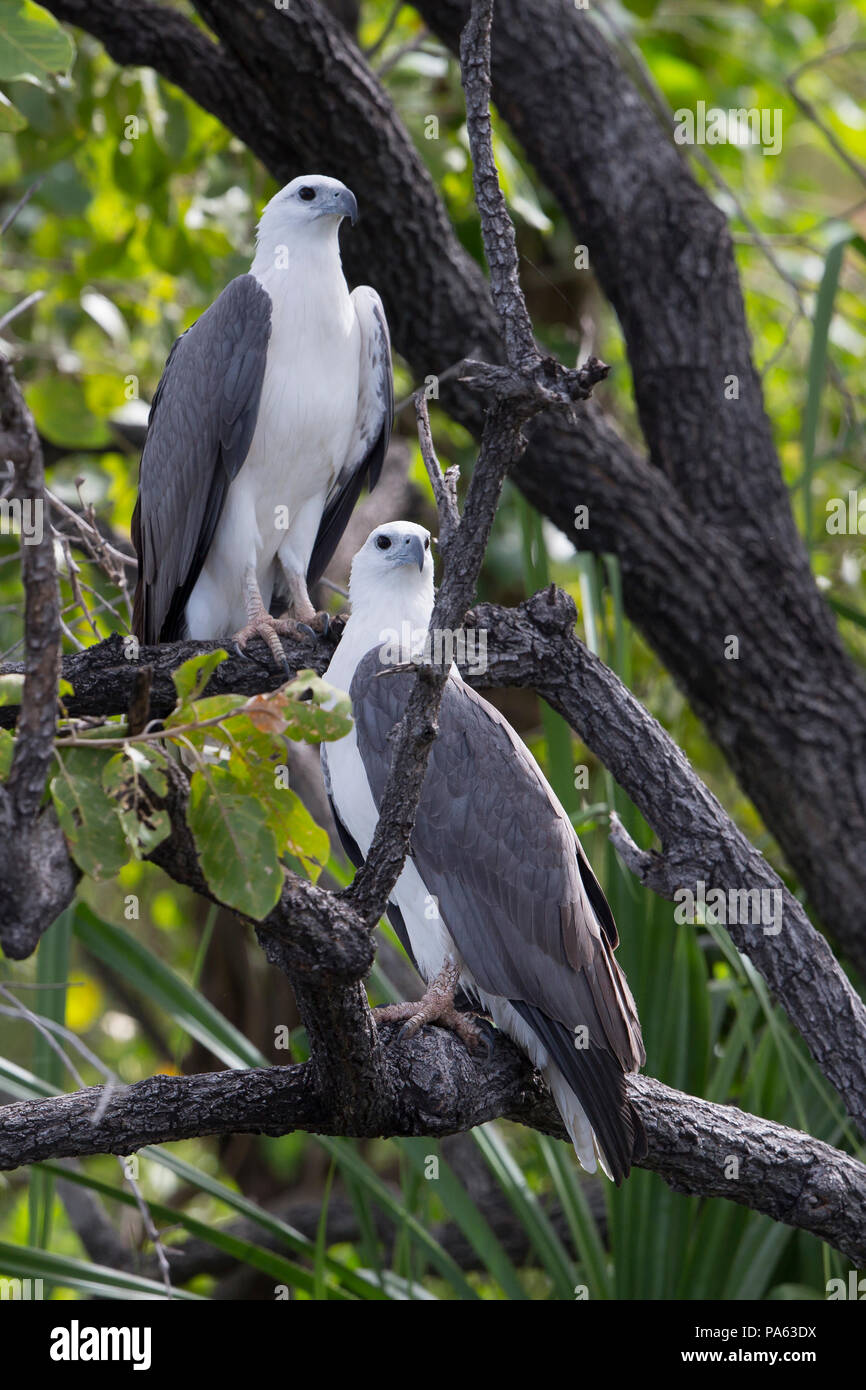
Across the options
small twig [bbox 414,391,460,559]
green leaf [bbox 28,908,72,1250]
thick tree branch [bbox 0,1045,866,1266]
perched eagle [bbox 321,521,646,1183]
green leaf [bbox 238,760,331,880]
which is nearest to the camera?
green leaf [bbox 238,760,331,880]

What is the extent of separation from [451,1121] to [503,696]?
11.4 feet

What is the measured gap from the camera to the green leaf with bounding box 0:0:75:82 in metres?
2.38

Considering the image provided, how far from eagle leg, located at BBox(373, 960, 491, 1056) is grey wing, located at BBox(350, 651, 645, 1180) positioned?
0.08 m

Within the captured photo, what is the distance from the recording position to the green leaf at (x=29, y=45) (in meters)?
2.38

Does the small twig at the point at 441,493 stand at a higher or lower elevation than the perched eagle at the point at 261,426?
lower

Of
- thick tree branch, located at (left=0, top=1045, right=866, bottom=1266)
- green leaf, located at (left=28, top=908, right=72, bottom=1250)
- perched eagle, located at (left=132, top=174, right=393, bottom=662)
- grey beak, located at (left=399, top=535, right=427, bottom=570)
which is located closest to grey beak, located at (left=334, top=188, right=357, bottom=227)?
perched eagle, located at (left=132, top=174, right=393, bottom=662)

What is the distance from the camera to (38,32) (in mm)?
2418

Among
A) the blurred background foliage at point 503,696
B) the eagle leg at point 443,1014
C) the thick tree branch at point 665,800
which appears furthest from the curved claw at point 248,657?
the eagle leg at point 443,1014

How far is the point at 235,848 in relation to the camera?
1508mm

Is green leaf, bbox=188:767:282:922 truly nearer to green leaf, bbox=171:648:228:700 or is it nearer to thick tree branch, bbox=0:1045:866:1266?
green leaf, bbox=171:648:228:700

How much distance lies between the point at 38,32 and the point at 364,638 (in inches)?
52.1

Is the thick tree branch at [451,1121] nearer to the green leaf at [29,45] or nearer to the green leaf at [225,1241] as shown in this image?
the green leaf at [225,1241]

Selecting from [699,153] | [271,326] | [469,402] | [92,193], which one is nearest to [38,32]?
[271,326]
